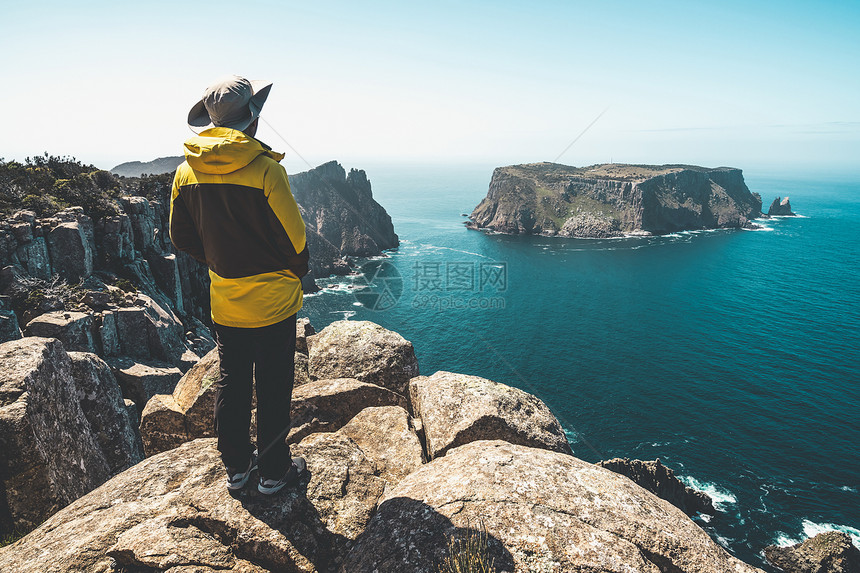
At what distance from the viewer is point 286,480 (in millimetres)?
6145

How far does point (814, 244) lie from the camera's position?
527 ft

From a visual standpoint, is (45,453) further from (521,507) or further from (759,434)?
(759,434)

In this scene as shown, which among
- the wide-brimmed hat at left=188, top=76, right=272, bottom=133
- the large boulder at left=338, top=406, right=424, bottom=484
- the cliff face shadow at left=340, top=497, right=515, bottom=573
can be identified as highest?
the wide-brimmed hat at left=188, top=76, right=272, bottom=133

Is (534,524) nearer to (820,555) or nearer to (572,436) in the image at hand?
(820,555)

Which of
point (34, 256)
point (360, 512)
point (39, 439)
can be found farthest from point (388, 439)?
point (34, 256)

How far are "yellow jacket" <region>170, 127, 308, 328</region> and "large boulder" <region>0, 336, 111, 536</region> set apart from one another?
18.0ft

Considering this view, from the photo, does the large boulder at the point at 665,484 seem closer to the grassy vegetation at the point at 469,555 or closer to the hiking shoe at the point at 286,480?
the grassy vegetation at the point at 469,555

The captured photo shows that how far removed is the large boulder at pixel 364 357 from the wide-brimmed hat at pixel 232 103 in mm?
7911

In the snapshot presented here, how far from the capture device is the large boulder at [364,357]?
1212 centimetres

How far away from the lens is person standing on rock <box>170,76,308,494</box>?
5004mm

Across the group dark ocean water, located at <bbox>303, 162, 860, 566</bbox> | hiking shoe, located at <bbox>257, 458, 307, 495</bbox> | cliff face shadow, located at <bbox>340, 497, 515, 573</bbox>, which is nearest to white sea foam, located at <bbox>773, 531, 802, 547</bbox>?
dark ocean water, located at <bbox>303, 162, 860, 566</bbox>

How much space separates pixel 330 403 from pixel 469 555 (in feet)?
19.6

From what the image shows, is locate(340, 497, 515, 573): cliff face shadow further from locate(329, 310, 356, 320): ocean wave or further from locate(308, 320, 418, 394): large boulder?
locate(329, 310, 356, 320): ocean wave

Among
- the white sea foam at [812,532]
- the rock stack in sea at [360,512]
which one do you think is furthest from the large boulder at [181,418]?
the white sea foam at [812,532]
